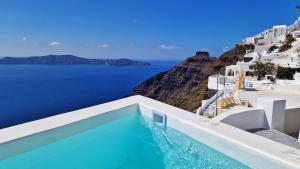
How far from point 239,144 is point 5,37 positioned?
2216 inches

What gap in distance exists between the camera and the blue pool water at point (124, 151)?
3092mm

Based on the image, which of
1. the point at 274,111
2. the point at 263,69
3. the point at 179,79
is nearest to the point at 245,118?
the point at 274,111

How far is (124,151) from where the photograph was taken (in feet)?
13.0

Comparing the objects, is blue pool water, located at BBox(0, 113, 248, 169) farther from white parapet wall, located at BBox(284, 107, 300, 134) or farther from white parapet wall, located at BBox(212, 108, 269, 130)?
white parapet wall, located at BBox(284, 107, 300, 134)

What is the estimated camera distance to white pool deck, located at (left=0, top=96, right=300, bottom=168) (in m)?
2.69

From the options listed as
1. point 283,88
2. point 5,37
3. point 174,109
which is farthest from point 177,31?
point 174,109

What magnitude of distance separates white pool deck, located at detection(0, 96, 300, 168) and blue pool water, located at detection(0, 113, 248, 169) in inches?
7.2

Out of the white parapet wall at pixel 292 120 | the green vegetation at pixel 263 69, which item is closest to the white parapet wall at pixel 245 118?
the white parapet wall at pixel 292 120

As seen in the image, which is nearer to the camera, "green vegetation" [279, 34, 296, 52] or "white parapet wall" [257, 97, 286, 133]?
"white parapet wall" [257, 97, 286, 133]

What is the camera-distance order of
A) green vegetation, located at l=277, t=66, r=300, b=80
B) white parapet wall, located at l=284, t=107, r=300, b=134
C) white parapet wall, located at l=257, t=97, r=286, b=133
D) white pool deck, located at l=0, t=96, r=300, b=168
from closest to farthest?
white pool deck, located at l=0, t=96, r=300, b=168 → white parapet wall, located at l=257, t=97, r=286, b=133 → white parapet wall, located at l=284, t=107, r=300, b=134 → green vegetation, located at l=277, t=66, r=300, b=80

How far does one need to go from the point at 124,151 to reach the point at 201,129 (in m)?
1.32

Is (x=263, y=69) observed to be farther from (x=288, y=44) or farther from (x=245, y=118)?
(x=245, y=118)

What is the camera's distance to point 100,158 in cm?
360

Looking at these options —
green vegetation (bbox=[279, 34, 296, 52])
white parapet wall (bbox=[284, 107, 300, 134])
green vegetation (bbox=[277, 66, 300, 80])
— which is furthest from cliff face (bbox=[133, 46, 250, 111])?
white parapet wall (bbox=[284, 107, 300, 134])
